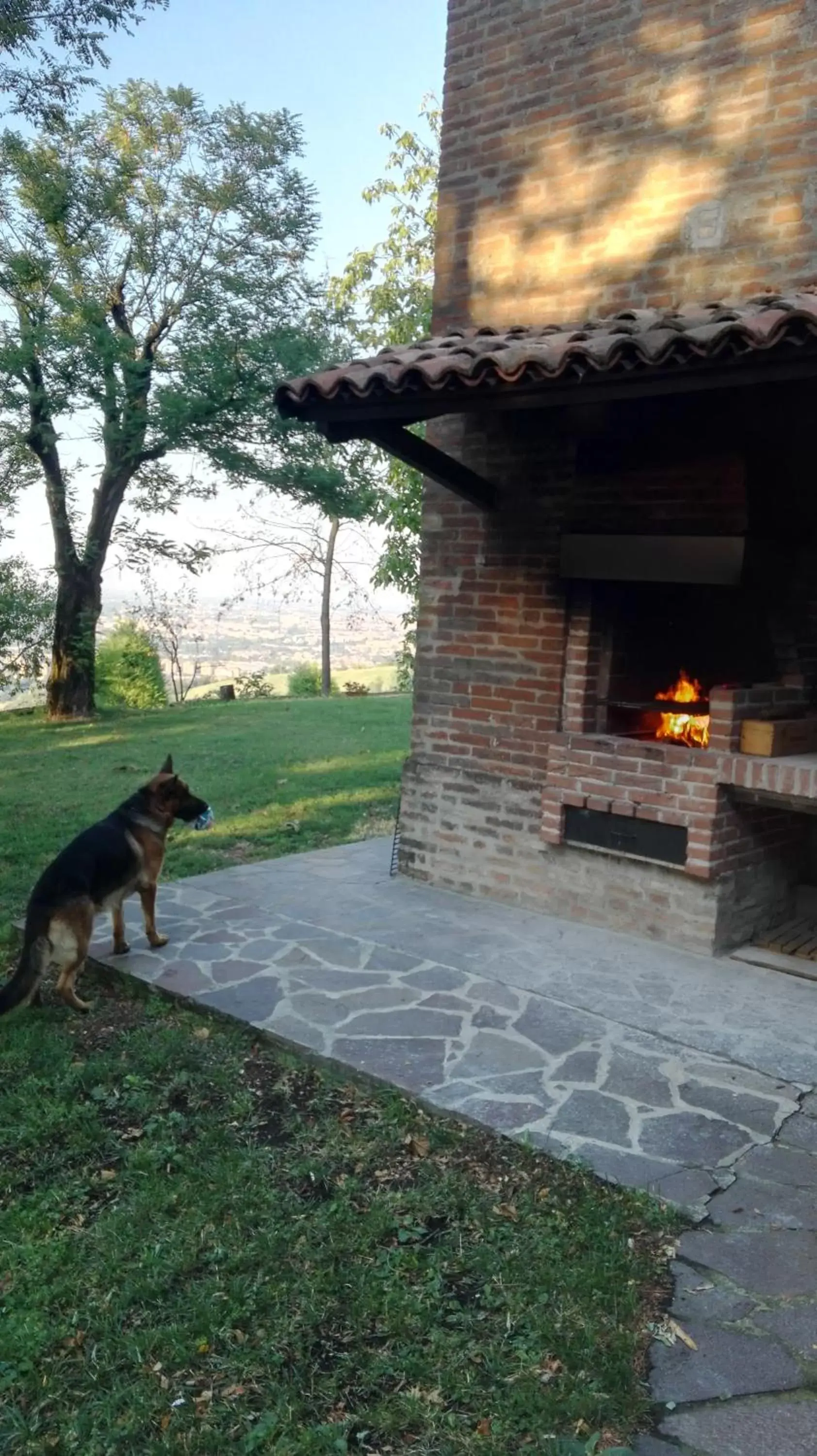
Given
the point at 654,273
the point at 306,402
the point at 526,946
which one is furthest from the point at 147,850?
the point at 654,273

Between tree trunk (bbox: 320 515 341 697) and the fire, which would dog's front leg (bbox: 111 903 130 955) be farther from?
tree trunk (bbox: 320 515 341 697)

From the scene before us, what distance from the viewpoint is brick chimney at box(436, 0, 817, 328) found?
17.8 feet

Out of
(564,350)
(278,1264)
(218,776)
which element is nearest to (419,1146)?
(278,1264)

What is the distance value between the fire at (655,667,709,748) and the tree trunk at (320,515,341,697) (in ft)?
60.5

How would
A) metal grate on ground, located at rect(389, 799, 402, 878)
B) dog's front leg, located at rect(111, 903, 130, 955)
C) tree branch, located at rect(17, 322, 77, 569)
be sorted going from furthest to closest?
tree branch, located at rect(17, 322, 77, 569)
metal grate on ground, located at rect(389, 799, 402, 878)
dog's front leg, located at rect(111, 903, 130, 955)

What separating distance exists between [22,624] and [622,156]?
10.6 m

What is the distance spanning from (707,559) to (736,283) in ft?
4.71

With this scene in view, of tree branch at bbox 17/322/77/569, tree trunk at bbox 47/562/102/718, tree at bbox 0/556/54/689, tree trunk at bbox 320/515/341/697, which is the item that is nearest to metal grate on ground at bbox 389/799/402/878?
tree at bbox 0/556/54/689

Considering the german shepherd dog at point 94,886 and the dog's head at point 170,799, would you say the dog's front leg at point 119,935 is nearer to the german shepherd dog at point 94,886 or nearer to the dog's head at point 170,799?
the german shepherd dog at point 94,886

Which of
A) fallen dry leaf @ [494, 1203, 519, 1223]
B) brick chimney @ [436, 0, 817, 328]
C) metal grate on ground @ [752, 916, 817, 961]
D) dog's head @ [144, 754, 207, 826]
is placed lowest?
fallen dry leaf @ [494, 1203, 519, 1223]

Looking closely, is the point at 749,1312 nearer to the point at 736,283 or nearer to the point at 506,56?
the point at 736,283

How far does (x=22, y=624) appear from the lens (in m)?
14.4

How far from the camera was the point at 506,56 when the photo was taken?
21.5ft

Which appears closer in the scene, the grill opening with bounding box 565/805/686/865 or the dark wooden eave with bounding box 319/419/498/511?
the grill opening with bounding box 565/805/686/865
